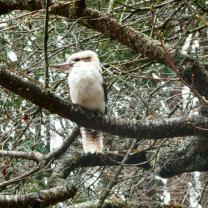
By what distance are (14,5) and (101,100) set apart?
3.32ft

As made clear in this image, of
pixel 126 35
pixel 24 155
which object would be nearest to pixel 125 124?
pixel 126 35

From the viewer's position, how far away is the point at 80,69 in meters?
4.09

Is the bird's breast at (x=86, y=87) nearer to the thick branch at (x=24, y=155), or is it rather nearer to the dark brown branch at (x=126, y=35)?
the dark brown branch at (x=126, y=35)

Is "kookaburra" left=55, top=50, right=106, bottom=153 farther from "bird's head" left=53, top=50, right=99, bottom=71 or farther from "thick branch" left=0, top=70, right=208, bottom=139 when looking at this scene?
"thick branch" left=0, top=70, right=208, bottom=139

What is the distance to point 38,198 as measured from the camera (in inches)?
110

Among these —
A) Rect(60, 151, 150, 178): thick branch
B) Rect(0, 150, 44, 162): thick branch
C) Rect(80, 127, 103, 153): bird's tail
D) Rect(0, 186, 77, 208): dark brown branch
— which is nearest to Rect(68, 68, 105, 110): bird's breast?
Rect(80, 127, 103, 153): bird's tail

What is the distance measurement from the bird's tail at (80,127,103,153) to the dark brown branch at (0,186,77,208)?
134 centimetres

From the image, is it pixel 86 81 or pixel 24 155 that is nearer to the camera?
pixel 24 155

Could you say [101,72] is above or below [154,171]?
above

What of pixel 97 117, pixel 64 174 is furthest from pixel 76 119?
pixel 64 174

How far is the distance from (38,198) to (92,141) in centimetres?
154

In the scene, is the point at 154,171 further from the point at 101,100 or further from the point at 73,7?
the point at 73,7

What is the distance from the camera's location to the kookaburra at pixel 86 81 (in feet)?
13.4

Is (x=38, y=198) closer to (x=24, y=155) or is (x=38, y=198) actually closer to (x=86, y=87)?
(x=24, y=155)
